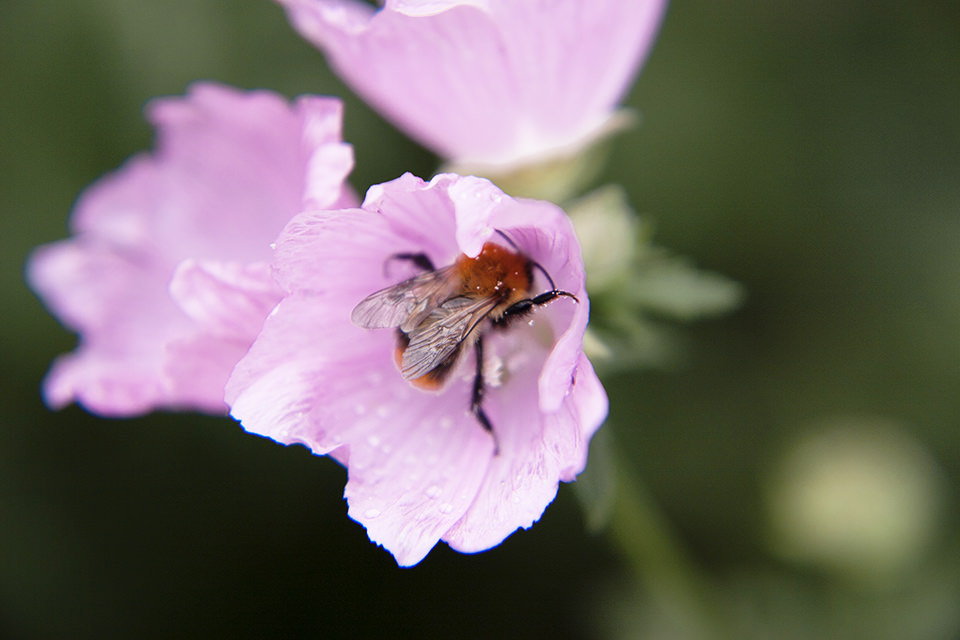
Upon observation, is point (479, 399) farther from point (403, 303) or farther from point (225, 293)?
point (225, 293)

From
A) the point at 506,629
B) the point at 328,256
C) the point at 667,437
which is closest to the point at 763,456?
the point at 667,437

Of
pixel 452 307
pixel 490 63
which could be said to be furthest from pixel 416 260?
pixel 490 63

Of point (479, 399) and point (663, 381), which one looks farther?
point (663, 381)

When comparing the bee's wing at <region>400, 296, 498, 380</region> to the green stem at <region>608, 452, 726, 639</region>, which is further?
the green stem at <region>608, 452, 726, 639</region>

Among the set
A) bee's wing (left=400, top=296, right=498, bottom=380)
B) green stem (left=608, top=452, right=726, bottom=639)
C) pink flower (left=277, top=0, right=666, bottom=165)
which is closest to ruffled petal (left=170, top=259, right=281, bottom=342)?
bee's wing (left=400, top=296, right=498, bottom=380)

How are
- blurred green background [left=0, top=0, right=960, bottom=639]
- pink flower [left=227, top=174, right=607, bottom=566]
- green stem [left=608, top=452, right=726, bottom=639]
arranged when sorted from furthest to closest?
blurred green background [left=0, top=0, right=960, bottom=639] → green stem [left=608, top=452, right=726, bottom=639] → pink flower [left=227, top=174, right=607, bottom=566]

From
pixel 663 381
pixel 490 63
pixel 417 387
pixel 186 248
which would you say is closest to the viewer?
pixel 417 387

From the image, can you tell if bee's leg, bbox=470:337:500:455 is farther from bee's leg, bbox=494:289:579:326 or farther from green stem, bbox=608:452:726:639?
green stem, bbox=608:452:726:639
